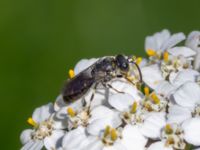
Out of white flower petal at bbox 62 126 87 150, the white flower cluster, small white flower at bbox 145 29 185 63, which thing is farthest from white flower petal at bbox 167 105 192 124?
small white flower at bbox 145 29 185 63

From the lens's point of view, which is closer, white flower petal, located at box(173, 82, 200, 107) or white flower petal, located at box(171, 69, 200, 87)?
white flower petal, located at box(173, 82, 200, 107)

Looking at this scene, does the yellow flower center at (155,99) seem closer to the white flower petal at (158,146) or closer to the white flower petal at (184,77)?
the white flower petal at (184,77)

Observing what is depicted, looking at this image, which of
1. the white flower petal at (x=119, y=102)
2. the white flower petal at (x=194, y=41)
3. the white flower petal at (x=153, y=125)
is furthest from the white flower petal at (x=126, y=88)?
the white flower petal at (x=194, y=41)

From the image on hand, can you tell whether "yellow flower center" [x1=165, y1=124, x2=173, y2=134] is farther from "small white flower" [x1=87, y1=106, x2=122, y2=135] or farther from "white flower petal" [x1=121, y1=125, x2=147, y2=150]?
"small white flower" [x1=87, y1=106, x2=122, y2=135]

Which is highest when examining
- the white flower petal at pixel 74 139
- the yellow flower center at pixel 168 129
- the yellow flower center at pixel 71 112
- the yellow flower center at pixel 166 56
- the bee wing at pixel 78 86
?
the bee wing at pixel 78 86

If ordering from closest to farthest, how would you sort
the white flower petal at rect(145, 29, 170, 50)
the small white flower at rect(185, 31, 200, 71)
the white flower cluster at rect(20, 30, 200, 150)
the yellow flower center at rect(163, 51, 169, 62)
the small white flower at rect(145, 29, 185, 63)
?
the white flower cluster at rect(20, 30, 200, 150), the small white flower at rect(185, 31, 200, 71), the yellow flower center at rect(163, 51, 169, 62), the small white flower at rect(145, 29, 185, 63), the white flower petal at rect(145, 29, 170, 50)

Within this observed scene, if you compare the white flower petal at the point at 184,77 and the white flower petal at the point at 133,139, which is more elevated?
the white flower petal at the point at 184,77
